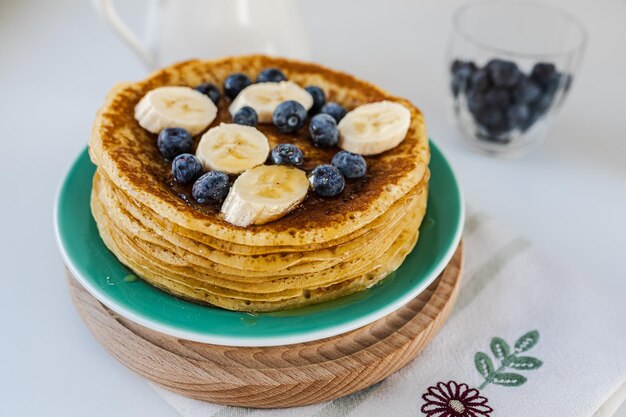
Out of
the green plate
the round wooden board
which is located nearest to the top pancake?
the green plate

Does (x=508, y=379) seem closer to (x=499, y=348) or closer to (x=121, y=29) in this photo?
(x=499, y=348)

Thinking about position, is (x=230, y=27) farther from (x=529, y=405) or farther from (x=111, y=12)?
(x=529, y=405)

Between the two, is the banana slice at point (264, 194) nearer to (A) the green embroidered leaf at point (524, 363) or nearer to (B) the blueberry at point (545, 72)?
(A) the green embroidered leaf at point (524, 363)

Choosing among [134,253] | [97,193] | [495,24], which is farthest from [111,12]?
[495,24]

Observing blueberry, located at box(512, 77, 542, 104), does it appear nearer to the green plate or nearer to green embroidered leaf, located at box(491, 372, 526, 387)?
the green plate

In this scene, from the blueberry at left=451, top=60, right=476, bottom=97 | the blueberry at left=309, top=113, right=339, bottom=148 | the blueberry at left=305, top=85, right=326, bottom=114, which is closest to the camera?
the blueberry at left=309, top=113, right=339, bottom=148

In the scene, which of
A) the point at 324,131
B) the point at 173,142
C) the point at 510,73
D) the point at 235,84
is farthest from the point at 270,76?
the point at 510,73

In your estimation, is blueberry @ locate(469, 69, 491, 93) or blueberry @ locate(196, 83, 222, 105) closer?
blueberry @ locate(196, 83, 222, 105)

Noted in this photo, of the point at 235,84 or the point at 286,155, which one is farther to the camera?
the point at 235,84
